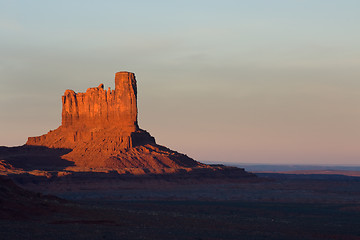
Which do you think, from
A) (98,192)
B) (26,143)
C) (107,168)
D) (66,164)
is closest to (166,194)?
(98,192)

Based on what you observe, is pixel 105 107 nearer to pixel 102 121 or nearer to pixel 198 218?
pixel 102 121

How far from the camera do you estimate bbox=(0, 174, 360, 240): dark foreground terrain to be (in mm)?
55375

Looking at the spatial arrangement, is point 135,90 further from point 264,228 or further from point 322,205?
point 264,228

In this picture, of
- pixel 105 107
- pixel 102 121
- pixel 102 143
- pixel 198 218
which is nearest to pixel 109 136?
pixel 102 143

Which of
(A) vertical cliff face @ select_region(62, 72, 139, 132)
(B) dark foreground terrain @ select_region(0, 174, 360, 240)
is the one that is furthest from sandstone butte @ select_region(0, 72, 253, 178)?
(B) dark foreground terrain @ select_region(0, 174, 360, 240)

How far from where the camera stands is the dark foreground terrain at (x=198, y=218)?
55.4 meters

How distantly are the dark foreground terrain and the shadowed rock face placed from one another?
23207mm

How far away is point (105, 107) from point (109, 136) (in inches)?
478

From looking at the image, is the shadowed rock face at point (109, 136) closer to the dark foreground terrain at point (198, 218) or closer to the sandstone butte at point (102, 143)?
the sandstone butte at point (102, 143)

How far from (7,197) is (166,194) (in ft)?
194

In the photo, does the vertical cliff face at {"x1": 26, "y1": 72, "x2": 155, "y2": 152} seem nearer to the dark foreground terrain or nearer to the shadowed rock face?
the shadowed rock face

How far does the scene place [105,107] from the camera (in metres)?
175

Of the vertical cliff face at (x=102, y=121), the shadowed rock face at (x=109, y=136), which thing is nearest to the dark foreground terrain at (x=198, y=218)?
the shadowed rock face at (x=109, y=136)

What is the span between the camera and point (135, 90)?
17325 centimetres
